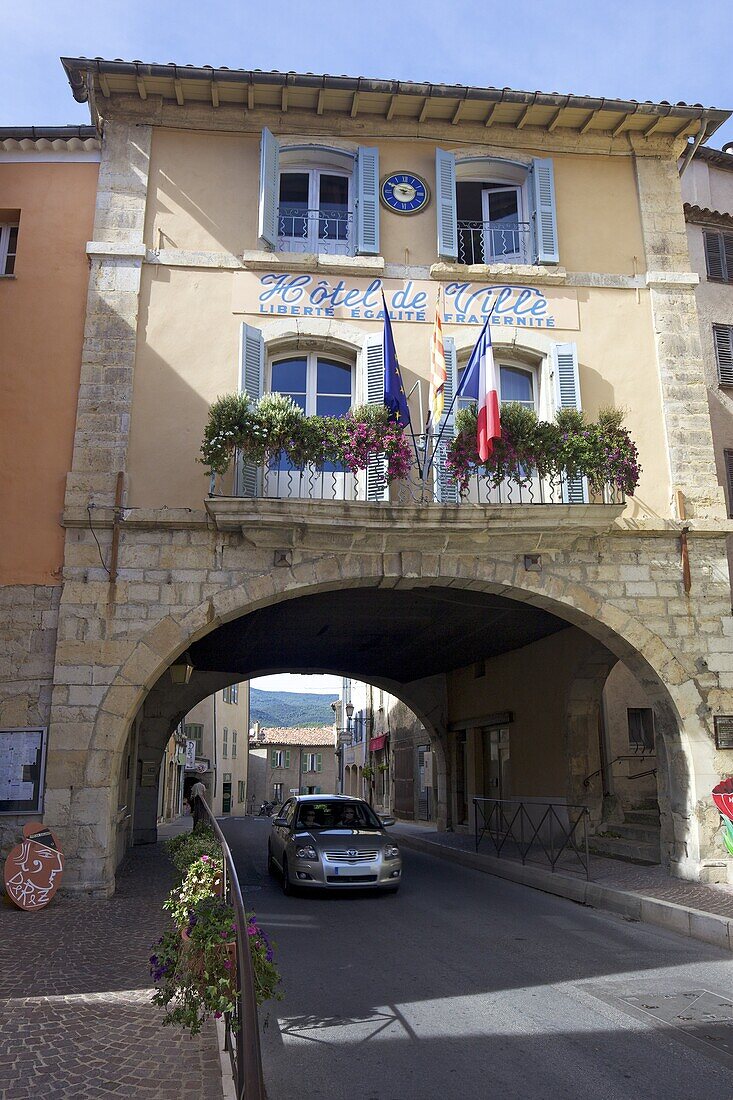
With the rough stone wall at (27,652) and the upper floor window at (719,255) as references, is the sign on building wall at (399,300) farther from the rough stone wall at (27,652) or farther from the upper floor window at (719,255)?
the upper floor window at (719,255)

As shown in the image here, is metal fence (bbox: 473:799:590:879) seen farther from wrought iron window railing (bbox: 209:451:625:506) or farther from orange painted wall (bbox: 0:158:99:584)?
orange painted wall (bbox: 0:158:99:584)

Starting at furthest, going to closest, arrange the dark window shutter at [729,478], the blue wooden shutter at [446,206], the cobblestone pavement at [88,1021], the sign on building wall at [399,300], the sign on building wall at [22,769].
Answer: the dark window shutter at [729,478] → the blue wooden shutter at [446,206] → the sign on building wall at [399,300] → the sign on building wall at [22,769] → the cobblestone pavement at [88,1021]

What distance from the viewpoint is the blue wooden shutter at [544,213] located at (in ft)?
38.9

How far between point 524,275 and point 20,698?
831 centimetres

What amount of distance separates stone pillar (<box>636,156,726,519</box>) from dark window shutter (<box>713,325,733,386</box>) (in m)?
3.52

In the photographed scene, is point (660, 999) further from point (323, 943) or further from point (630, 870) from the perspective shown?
point (630, 870)

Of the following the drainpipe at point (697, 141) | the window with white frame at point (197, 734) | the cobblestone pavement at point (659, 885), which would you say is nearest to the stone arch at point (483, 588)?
the cobblestone pavement at point (659, 885)

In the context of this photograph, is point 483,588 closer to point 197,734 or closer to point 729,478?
point 729,478

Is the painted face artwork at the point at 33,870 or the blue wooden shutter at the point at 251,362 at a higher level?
the blue wooden shutter at the point at 251,362

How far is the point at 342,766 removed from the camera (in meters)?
42.2

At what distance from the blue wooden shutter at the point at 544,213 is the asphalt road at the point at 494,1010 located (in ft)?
27.3

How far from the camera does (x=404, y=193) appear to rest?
39.3ft

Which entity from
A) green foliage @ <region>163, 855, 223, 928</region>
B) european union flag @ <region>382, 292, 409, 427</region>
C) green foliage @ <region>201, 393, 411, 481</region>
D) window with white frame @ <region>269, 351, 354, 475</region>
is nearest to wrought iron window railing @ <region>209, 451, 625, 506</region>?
green foliage @ <region>201, 393, 411, 481</region>

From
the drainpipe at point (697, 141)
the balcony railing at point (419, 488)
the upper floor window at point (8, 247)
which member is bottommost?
the balcony railing at point (419, 488)
